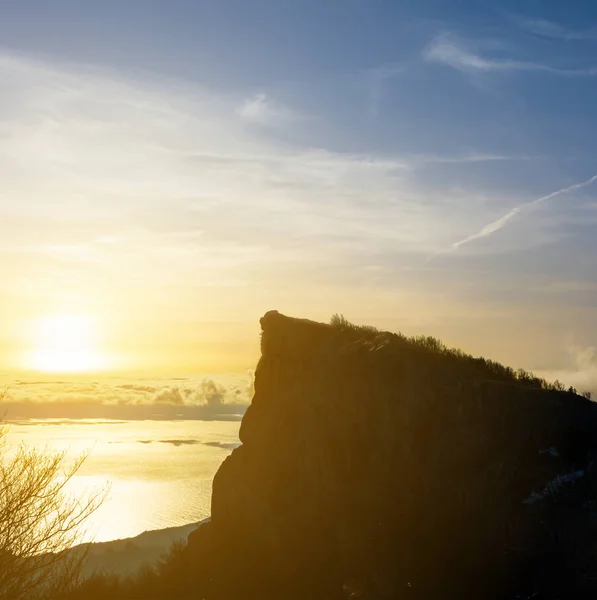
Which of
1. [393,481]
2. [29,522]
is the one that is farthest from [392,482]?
[29,522]

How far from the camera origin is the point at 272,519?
98.5 feet

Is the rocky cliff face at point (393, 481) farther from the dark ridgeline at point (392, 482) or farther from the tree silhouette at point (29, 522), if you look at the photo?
the tree silhouette at point (29, 522)

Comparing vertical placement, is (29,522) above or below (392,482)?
below

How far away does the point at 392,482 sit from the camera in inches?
993

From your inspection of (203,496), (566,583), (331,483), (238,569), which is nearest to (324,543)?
(331,483)

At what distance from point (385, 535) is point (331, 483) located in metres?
4.17

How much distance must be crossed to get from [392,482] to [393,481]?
0.05m

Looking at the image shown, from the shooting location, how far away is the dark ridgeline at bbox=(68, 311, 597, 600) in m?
19.8

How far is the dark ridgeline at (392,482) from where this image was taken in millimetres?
19781

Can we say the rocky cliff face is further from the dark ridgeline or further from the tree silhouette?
the tree silhouette

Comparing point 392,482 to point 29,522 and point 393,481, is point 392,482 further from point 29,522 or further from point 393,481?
point 29,522

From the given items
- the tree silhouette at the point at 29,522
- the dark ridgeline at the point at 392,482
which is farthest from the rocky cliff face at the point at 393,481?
the tree silhouette at the point at 29,522

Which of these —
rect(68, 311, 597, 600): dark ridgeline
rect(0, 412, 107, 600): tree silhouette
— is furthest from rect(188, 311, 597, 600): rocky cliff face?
rect(0, 412, 107, 600): tree silhouette

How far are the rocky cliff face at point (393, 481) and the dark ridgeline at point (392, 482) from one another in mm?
56
